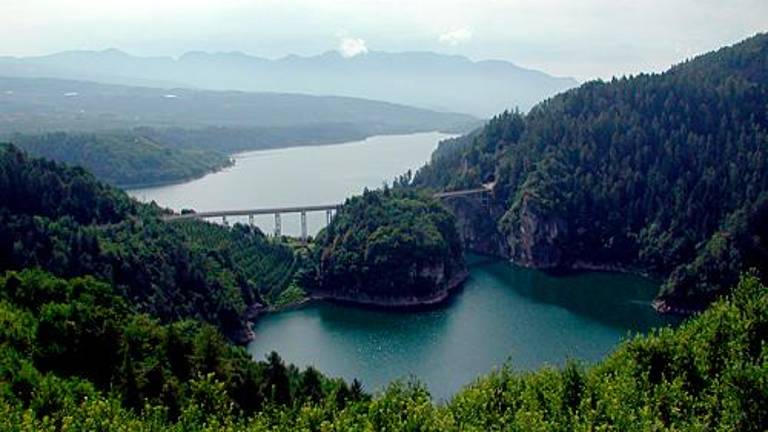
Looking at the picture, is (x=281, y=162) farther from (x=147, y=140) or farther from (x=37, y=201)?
(x=37, y=201)

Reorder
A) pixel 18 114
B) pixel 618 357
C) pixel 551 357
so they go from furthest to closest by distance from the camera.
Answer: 1. pixel 18 114
2. pixel 551 357
3. pixel 618 357

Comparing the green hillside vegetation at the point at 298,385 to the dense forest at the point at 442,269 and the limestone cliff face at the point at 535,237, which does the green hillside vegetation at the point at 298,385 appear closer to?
the dense forest at the point at 442,269

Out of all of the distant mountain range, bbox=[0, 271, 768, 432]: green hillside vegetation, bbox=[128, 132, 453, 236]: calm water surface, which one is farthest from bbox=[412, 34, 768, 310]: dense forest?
the distant mountain range

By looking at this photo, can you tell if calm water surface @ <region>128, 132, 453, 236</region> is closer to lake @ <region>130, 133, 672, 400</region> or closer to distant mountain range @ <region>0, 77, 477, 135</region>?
lake @ <region>130, 133, 672, 400</region>

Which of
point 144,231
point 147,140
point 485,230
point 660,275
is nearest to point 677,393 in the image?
point 144,231

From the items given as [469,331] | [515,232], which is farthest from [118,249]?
[515,232]

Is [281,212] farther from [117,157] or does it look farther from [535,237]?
[117,157]
